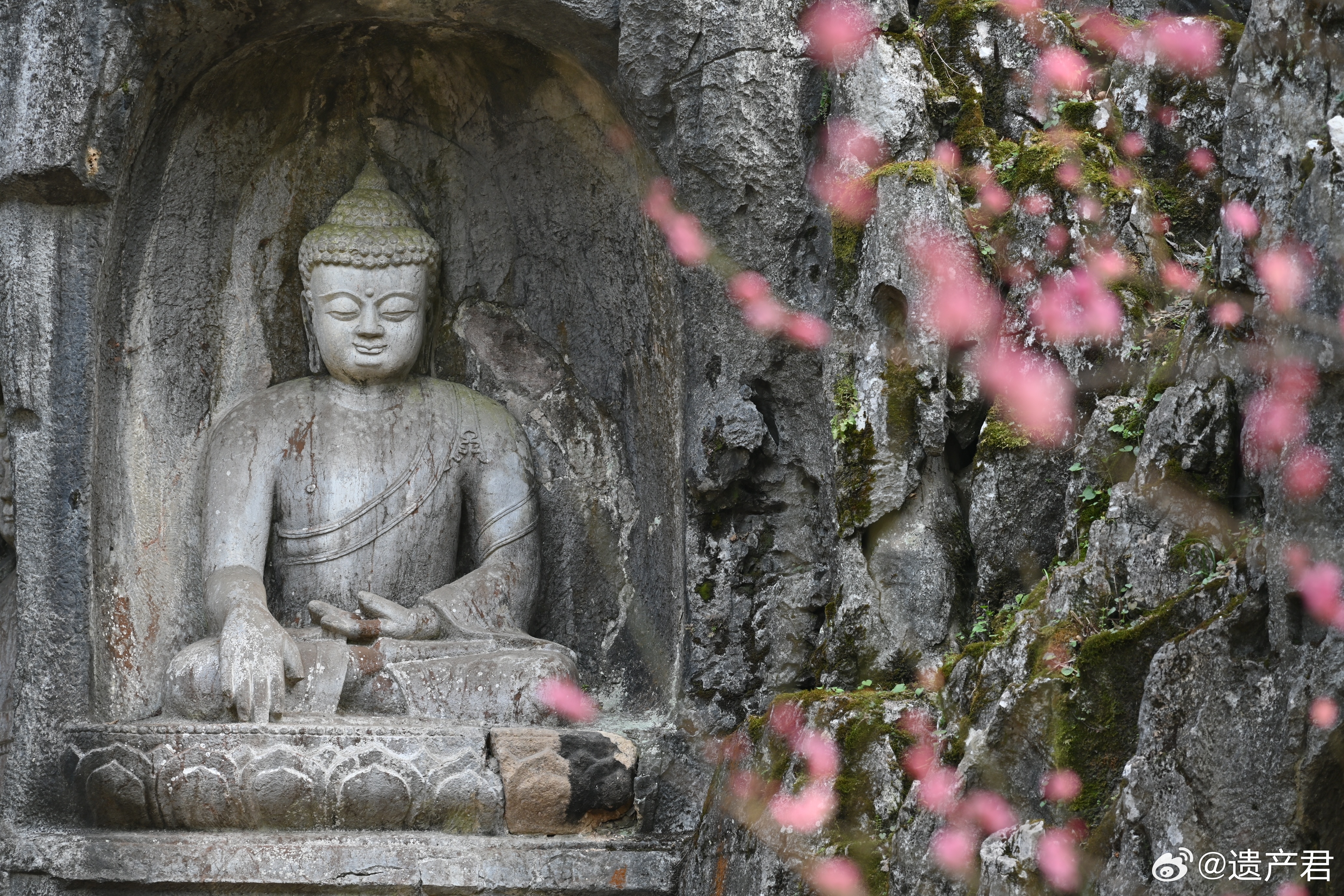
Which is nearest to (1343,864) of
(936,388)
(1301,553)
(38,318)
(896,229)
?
(1301,553)

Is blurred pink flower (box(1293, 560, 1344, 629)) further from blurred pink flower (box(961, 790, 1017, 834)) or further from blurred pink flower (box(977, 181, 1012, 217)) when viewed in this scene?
blurred pink flower (box(977, 181, 1012, 217))

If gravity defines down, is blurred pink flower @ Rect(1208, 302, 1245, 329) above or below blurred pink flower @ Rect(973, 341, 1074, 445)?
above

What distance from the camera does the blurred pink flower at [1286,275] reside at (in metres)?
3.50

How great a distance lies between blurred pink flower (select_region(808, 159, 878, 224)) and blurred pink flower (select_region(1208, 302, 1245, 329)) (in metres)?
1.39

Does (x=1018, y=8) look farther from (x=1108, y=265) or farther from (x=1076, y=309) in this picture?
(x=1076, y=309)

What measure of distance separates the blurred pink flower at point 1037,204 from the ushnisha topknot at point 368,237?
2.14m

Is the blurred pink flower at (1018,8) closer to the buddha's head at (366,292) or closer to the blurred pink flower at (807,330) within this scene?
the blurred pink flower at (807,330)

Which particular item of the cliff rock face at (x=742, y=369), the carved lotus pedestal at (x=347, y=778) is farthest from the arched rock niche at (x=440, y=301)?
the carved lotus pedestal at (x=347, y=778)

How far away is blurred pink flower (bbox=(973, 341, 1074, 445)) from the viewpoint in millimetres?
4703

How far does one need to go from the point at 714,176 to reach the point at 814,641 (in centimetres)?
145

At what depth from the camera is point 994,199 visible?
5.07m

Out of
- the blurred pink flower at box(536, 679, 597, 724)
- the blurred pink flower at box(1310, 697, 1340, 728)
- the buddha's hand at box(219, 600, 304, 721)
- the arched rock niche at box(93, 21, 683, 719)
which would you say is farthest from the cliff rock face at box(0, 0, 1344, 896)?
the buddha's hand at box(219, 600, 304, 721)

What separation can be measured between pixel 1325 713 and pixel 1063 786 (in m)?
0.69

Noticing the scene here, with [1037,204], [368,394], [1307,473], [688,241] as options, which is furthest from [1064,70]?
[368,394]
